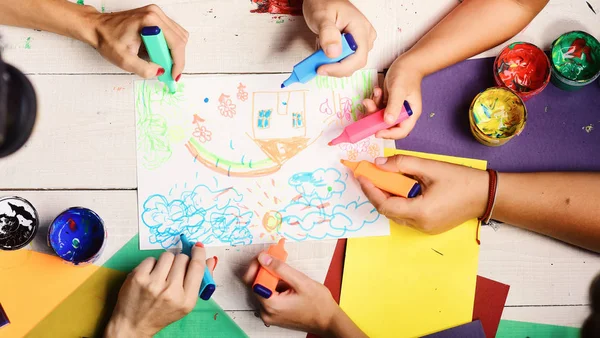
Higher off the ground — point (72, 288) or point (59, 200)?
point (59, 200)

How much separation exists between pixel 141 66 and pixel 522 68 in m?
0.62

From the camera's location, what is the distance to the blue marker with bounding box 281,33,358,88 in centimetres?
72

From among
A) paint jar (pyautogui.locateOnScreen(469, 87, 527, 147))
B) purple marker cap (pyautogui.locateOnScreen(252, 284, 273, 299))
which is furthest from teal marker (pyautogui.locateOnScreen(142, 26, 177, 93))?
paint jar (pyautogui.locateOnScreen(469, 87, 527, 147))

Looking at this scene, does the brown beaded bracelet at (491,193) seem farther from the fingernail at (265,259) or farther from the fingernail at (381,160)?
the fingernail at (265,259)

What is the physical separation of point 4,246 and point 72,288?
0.12 metres

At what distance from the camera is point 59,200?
81 centimetres

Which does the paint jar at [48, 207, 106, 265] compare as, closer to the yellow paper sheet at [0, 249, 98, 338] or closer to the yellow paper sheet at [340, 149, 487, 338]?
the yellow paper sheet at [0, 249, 98, 338]

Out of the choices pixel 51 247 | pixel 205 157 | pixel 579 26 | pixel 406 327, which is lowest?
pixel 406 327

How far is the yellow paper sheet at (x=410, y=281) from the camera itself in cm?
81

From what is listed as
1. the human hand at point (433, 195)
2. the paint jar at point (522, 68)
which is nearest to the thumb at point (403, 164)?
the human hand at point (433, 195)

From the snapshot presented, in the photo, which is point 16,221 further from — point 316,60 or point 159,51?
point 316,60

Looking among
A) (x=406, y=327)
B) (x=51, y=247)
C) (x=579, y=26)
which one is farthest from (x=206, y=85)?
(x=579, y=26)

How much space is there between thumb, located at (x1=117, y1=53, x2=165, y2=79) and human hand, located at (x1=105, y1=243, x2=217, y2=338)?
0.89 feet

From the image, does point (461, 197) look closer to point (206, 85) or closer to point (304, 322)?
point (304, 322)
